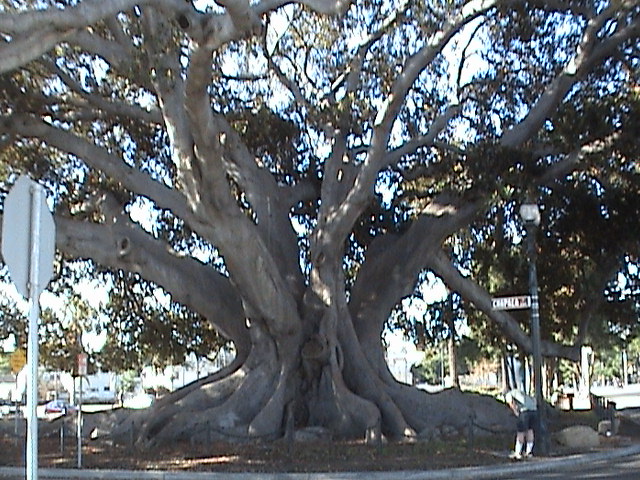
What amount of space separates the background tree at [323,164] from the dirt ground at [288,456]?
103 centimetres

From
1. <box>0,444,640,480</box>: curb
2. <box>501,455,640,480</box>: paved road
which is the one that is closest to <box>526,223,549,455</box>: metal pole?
<box>501,455,640,480</box>: paved road

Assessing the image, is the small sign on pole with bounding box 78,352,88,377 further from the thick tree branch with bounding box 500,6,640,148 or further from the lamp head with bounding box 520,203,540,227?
the thick tree branch with bounding box 500,6,640,148

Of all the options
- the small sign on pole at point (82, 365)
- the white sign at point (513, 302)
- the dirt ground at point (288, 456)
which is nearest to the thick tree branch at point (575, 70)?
the white sign at point (513, 302)

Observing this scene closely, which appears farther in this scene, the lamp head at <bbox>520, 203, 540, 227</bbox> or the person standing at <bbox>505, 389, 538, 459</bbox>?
the lamp head at <bbox>520, 203, 540, 227</bbox>

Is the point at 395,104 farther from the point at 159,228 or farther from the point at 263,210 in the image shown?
the point at 159,228

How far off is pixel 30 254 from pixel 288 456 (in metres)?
12.0

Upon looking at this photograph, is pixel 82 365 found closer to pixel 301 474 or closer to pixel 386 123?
pixel 301 474

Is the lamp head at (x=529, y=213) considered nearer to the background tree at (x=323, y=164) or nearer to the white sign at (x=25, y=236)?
the background tree at (x=323, y=164)

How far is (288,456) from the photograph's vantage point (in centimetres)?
1678

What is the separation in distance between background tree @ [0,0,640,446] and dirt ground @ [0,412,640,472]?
1.03 meters

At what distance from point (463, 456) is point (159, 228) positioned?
13.1 m

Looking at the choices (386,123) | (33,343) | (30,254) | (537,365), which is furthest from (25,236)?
(537,365)

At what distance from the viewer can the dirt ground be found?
15.7 metres

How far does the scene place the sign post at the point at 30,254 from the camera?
211 inches
